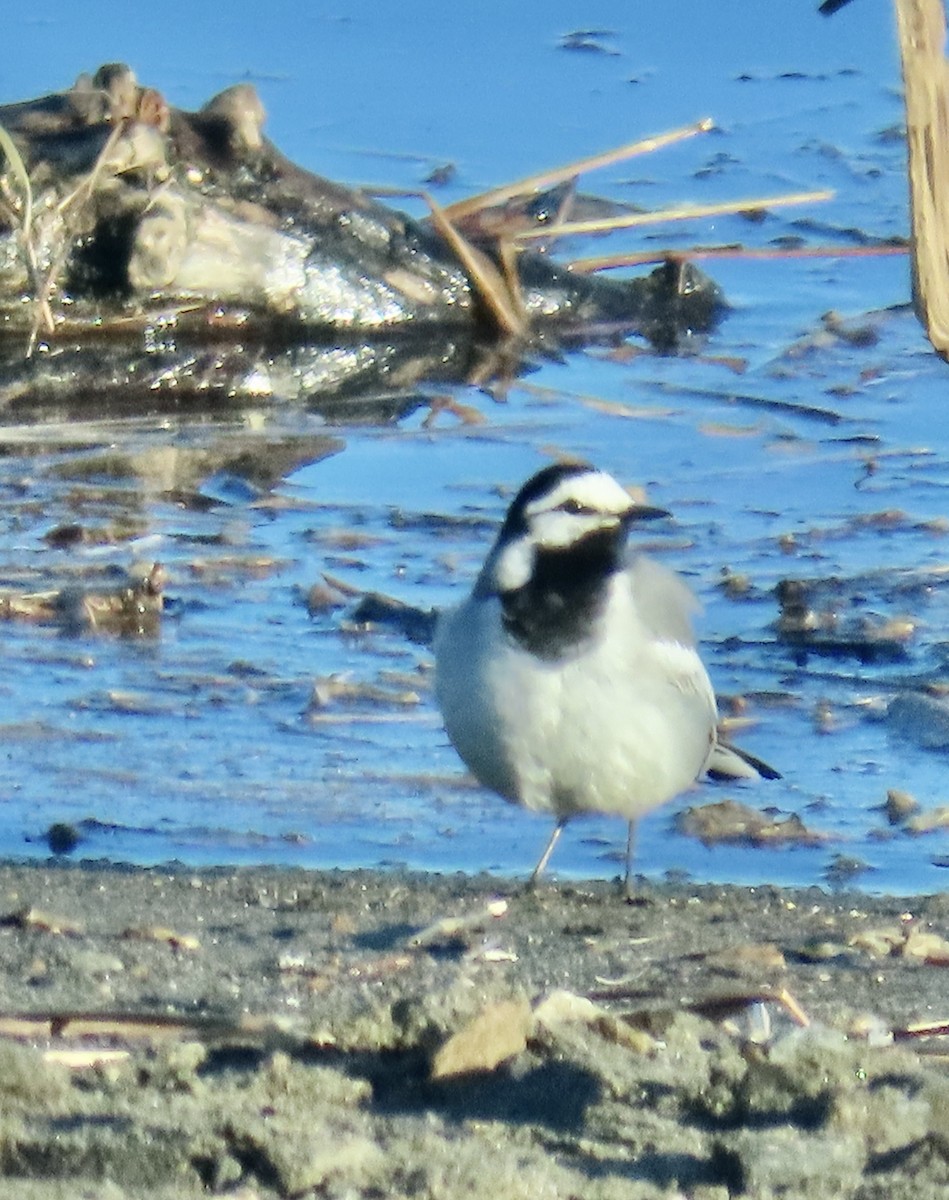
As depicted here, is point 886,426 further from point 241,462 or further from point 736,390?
point 241,462

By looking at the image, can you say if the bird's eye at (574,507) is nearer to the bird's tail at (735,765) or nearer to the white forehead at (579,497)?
the white forehead at (579,497)

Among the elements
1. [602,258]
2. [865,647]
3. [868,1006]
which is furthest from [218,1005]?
[602,258]

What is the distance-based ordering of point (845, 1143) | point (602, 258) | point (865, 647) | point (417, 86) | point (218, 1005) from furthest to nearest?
point (417, 86) < point (602, 258) < point (865, 647) < point (218, 1005) < point (845, 1143)

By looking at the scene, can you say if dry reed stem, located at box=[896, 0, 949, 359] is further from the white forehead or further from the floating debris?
the floating debris

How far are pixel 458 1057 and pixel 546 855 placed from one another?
96.0 inches

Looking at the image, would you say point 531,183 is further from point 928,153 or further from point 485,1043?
point 485,1043

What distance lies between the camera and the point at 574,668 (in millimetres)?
5848

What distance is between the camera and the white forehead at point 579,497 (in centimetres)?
619

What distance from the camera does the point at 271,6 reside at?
1426 cm

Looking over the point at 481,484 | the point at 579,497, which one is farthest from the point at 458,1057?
the point at 481,484

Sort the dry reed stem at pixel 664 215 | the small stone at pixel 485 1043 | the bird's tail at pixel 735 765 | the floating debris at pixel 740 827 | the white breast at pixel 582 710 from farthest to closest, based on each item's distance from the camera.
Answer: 1. the dry reed stem at pixel 664 215
2. the bird's tail at pixel 735 765
3. the floating debris at pixel 740 827
4. the white breast at pixel 582 710
5. the small stone at pixel 485 1043

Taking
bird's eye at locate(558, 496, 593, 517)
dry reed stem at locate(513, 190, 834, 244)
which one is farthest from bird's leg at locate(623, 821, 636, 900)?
dry reed stem at locate(513, 190, 834, 244)

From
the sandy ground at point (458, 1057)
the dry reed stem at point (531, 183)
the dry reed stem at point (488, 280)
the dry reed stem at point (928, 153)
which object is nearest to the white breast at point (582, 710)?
the sandy ground at point (458, 1057)

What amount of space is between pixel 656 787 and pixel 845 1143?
2.56m
